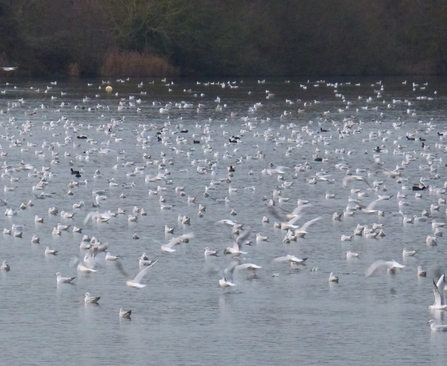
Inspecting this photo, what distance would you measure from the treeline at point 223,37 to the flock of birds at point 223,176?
2069 centimetres

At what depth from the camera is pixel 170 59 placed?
212 ft

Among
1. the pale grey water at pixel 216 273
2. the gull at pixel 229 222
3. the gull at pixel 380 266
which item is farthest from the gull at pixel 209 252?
the gull at pixel 380 266

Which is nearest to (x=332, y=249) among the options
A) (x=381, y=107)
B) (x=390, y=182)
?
(x=390, y=182)

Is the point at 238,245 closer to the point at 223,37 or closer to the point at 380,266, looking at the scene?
the point at 380,266

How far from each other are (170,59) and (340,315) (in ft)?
169

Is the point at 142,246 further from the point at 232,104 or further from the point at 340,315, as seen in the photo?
the point at 232,104

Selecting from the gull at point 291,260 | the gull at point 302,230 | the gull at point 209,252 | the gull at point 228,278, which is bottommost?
the gull at point 228,278

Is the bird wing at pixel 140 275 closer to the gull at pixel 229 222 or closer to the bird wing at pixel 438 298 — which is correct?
the bird wing at pixel 438 298

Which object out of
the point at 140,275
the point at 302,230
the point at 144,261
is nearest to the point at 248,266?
the point at 144,261

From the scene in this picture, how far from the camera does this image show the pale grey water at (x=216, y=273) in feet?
41.9

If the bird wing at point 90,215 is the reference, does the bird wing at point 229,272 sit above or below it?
below

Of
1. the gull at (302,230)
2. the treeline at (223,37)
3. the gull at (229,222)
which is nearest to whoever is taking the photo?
the gull at (302,230)

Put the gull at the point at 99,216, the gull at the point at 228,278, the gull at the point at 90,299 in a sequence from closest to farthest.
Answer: the gull at the point at 90,299 < the gull at the point at 228,278 < the gull at the point at 99,216

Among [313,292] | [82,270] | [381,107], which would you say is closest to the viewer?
[313,292]
